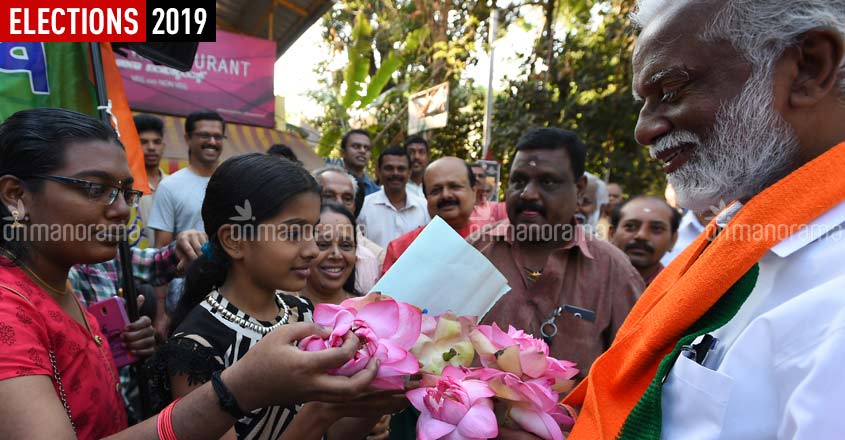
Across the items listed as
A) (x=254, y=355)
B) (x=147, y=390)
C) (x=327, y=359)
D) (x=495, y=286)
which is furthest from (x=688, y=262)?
(x=147, y=390)

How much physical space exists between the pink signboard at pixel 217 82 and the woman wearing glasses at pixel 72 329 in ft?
28.4

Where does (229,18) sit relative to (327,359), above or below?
above

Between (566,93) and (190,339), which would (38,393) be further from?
(566,93)

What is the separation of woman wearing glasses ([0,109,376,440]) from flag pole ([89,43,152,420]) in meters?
0.27

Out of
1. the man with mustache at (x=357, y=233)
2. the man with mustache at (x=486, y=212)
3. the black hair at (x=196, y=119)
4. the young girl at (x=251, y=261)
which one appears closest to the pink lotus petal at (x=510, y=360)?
the young girl at (x=251, y=261)

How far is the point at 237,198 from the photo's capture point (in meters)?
1.91

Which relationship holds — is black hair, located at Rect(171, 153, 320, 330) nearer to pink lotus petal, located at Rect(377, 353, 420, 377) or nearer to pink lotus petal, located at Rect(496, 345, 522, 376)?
pink lotus petal, located at Rect(377, 353, 420, 377)

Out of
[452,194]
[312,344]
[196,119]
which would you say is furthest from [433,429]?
[196,119]

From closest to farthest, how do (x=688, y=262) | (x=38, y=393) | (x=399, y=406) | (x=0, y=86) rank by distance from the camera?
(x=38, y=393), (x=399, y=406), (x=688, y=262), (x=0, y=86)

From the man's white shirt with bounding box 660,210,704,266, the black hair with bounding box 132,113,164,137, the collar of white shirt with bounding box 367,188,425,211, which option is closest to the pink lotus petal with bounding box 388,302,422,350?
the man's white shirt with bounding box 660,210,704,266

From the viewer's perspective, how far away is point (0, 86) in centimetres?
252

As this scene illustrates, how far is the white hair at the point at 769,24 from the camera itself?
1.11 metres

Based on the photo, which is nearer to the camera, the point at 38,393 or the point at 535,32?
the point at 38,393

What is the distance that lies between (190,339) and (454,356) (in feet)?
2.83
